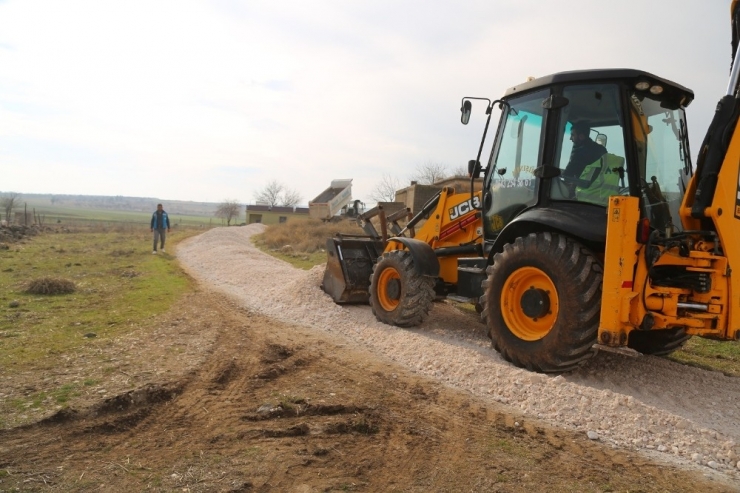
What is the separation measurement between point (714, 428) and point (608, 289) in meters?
1.36

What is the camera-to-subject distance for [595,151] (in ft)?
19.0

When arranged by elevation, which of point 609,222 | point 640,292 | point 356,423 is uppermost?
point 609,222

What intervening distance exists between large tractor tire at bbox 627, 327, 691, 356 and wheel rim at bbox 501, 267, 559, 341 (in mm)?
1439

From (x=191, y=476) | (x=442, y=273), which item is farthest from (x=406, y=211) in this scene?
(x=191, y=476)

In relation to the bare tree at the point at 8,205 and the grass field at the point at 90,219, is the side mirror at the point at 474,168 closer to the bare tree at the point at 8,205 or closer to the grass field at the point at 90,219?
the bare tree at the point at 8,205

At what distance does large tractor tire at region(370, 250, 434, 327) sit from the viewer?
25.1 feet

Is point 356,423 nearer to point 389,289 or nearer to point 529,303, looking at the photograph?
point 529,303

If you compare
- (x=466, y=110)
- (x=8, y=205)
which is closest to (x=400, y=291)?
(x=466, y=110)

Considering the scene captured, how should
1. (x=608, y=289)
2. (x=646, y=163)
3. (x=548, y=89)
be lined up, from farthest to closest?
(x=548, y=89) < (x=646, y=163) < (x=608, y=289)

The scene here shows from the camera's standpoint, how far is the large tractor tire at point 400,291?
25.1 feet

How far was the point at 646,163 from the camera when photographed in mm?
5590

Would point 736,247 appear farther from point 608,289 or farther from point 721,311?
point 608,289

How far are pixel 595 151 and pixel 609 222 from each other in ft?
3.79

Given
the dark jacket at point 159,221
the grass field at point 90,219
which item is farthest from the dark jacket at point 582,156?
the grass field at point 90,219
